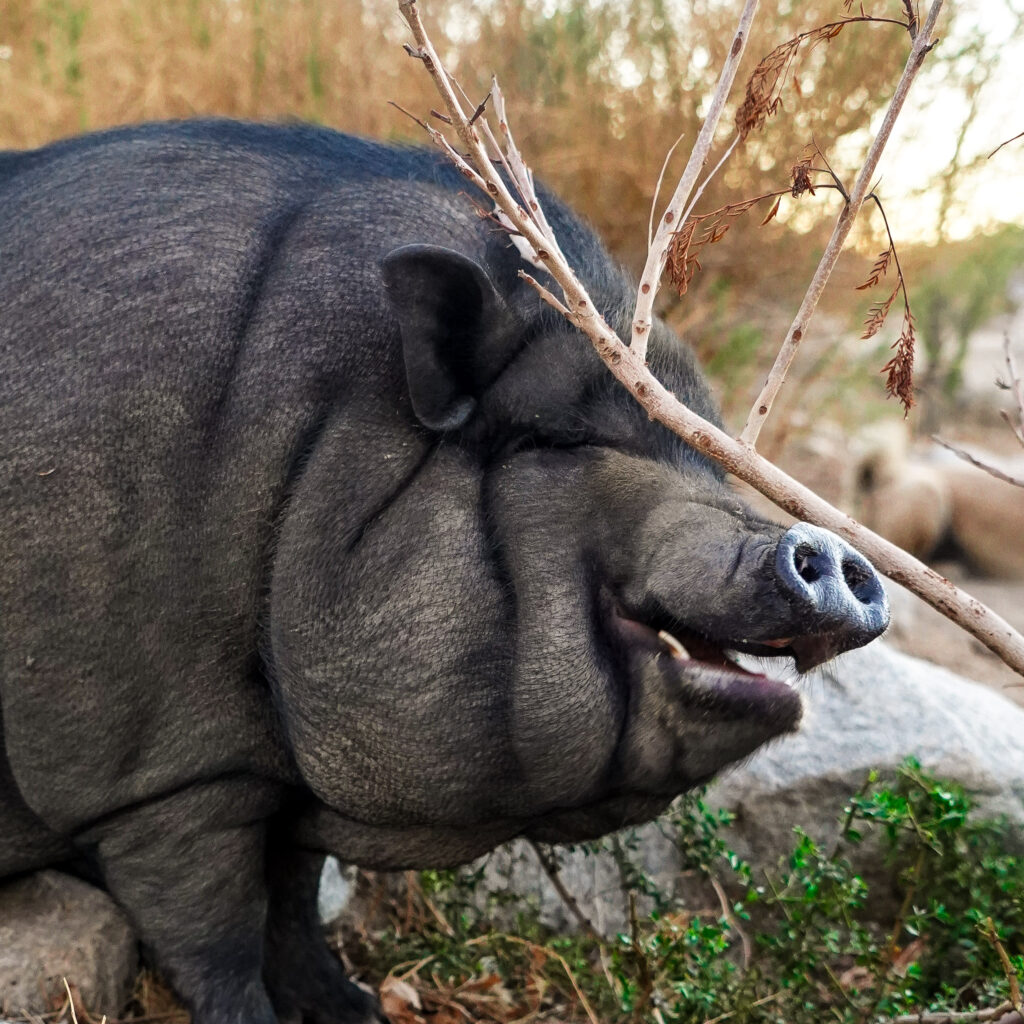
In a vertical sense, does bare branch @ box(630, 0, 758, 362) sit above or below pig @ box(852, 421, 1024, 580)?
above

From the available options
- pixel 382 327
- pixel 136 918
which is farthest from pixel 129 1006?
pixel 382 327

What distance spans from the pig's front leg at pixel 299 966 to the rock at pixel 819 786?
62 centimetres

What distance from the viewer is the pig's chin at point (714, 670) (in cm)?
203

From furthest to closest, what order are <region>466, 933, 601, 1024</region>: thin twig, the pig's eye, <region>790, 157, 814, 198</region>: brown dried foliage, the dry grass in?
the dry grass → <region>466, 933, 601, 1024</region>: thin twig → the pig's eye → <region>790, 157, 814, 198</region>: brown dried foliage

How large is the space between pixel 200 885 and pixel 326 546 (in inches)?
29.8

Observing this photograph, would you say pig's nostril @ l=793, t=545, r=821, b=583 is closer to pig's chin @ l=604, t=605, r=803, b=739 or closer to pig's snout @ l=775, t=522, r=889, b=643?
pig's snout @ l=775, t=522, r=889, b=643

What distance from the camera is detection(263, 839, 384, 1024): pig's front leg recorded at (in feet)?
9.14

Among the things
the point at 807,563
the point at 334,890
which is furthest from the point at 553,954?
the point at 807,563

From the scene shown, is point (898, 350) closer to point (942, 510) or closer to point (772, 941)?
point (772, 941)

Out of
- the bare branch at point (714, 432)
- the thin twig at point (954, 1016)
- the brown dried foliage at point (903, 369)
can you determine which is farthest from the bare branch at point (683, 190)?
the thin twig at point (954, 1016)

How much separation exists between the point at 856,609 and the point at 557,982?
5.18 ft

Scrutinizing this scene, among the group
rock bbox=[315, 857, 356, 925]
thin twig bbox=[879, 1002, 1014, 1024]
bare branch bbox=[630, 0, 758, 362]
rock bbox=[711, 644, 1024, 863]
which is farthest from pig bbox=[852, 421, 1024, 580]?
bare branch bbox=[630, 0, 758, 362]

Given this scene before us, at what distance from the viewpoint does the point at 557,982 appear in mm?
3037

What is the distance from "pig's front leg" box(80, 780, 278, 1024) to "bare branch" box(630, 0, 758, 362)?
1.18 m
